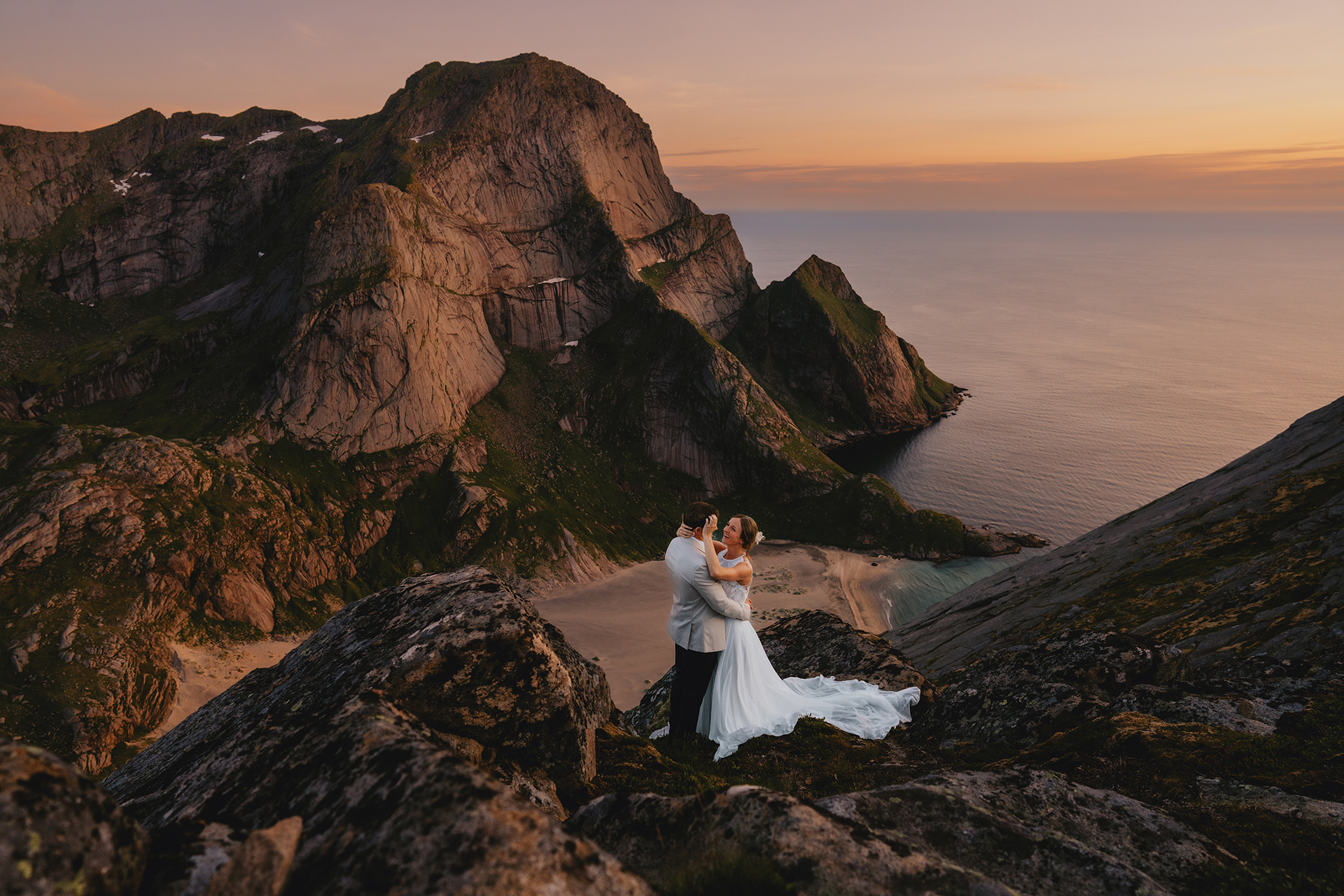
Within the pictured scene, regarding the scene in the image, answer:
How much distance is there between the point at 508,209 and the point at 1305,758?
11516 cm

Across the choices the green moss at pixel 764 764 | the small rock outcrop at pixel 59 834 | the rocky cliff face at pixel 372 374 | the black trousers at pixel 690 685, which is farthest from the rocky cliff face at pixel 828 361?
the small rock outcrop at pixel 59 834

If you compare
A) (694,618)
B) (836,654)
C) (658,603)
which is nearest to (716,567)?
(694,618)

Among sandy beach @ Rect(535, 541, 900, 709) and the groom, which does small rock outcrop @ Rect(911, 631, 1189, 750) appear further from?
sandy beach @ Rect(535, 541, 900, 709)

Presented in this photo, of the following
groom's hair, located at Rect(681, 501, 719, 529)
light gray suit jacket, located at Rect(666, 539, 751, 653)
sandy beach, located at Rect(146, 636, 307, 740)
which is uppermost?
groom's hair, located at Rect(681, 501, 719, 529)

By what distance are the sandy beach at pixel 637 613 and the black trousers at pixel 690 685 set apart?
37.1m

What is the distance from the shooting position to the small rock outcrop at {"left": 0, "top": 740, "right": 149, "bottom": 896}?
3.60 m

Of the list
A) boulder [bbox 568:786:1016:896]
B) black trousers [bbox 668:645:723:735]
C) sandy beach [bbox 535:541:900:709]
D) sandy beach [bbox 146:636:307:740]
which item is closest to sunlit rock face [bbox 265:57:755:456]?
sandy beach [bbox 146:636:307:740]

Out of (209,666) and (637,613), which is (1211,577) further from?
(209,666)

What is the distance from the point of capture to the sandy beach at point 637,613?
47969mm

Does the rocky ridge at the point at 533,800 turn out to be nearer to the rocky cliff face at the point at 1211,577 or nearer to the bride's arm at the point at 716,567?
the bride's arm at the point at 716,567

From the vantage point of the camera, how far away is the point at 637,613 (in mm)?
66000

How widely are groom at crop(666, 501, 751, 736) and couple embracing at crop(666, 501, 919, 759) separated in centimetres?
1

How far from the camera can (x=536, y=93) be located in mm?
113938

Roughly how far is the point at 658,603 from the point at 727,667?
58.1m
